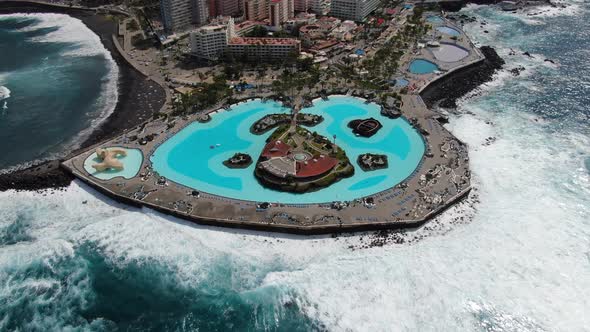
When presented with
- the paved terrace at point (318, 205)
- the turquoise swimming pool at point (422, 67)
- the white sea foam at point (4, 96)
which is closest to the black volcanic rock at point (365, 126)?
the paved terrace at point (318, 205)

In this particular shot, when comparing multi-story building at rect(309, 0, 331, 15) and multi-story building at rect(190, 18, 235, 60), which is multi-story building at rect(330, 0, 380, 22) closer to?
multi-story building at rect(309, 0, 331, 15)

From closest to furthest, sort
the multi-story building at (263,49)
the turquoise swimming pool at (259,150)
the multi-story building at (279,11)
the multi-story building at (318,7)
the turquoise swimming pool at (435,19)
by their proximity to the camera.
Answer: the turquoise swimming pool at (259,150)
the multi-story building at (263,49)
the multi-story building at (279,11)
the turquoise swimming pool at (435,19)
the multi-story building at (318,7)

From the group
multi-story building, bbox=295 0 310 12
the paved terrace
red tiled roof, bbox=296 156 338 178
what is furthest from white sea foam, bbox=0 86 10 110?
multi-story building, bbox=295 0 310 12

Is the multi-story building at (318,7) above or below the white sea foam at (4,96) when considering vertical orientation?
above

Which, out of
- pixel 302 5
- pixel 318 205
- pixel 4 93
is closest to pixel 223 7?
pixel 302 5

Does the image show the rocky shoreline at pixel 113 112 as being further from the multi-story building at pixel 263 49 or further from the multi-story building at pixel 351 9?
the multi-story building at pixel 351 9
